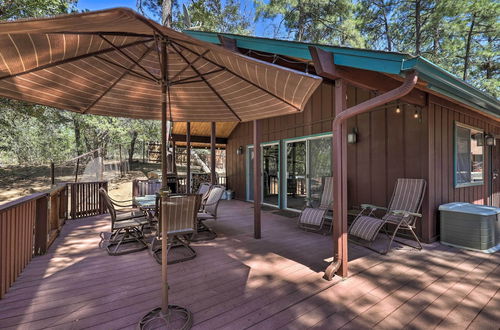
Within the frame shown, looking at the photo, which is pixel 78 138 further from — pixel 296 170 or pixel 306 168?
pixel 306 168

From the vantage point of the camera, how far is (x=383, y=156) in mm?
4391

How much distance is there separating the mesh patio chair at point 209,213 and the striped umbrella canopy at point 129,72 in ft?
5.24

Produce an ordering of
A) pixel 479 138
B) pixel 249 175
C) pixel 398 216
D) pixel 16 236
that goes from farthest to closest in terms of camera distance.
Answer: pixel 249 175, pixel 479 138, pixel 398 216, pixel 16 236

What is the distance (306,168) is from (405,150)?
2322 millimetres

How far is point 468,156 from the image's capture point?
491 cm

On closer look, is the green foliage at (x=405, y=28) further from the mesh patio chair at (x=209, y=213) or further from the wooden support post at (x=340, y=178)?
the mesh patio chair at (x=209, y=213)

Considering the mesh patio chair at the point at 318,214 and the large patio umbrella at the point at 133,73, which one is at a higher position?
the large patio umbrella at the point at 133,73

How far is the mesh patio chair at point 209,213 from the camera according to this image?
13.5 feet

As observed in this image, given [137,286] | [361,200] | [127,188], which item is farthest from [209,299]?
[127,188]

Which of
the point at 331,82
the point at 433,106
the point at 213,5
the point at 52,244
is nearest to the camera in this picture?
the point at 331,82

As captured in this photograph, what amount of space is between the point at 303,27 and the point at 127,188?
11328 mm

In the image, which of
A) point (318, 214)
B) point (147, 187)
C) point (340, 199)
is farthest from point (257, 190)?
point (147, 187)

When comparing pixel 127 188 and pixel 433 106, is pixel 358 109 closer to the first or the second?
pixel 433 106


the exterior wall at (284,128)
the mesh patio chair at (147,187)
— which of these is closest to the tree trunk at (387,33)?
the exterior wall at (284,128)
